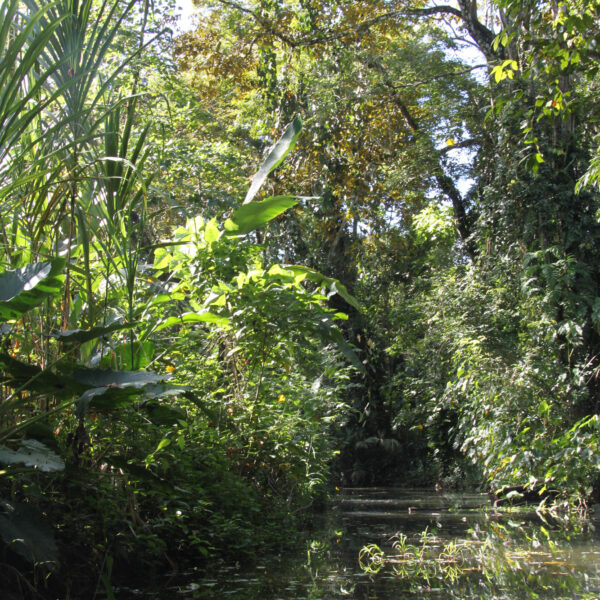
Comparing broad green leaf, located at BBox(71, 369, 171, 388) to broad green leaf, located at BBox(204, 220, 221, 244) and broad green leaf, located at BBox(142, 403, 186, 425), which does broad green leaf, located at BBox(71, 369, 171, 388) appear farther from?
broad green leaf, located at BBox(204, 220, 221, 244)

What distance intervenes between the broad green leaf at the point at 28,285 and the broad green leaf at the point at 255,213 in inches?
70.0

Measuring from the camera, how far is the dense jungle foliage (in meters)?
2.51

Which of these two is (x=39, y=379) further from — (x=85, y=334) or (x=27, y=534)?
(x=27, y=534)

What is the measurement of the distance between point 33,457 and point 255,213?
228 cm

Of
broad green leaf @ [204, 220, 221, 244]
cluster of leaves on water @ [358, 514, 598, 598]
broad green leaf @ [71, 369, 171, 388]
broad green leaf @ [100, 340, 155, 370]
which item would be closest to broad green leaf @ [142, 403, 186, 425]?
broad green leaf @ [100, 340, 155, 370]

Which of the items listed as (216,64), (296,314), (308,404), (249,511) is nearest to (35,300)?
(296,314)

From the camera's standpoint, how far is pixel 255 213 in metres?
3.96

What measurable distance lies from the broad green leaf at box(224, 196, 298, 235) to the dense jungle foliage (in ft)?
0.07

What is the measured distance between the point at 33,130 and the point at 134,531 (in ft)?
6.07

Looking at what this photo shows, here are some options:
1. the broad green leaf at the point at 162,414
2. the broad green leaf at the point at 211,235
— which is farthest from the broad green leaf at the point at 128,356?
the broad green leaf at the point at 211,235

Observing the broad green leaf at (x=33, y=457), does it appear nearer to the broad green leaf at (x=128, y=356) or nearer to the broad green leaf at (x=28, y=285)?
the broad green leaf at (x=28, y=285)

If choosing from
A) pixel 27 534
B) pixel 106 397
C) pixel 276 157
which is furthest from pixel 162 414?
pixel 276 157

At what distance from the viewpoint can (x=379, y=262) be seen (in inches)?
501

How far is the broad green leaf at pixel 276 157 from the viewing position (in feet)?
13.2
